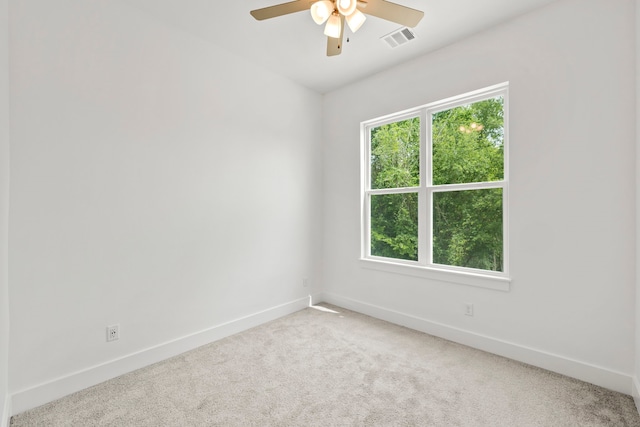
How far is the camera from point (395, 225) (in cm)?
334

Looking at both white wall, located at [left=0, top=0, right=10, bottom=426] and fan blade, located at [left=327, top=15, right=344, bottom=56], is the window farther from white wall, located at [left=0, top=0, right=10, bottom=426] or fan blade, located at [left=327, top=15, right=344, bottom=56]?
white wall, located at [left=0, top=0, right=10, bottom=426]

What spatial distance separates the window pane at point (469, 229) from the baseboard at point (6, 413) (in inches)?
125

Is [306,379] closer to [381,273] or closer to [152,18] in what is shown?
[381,273]

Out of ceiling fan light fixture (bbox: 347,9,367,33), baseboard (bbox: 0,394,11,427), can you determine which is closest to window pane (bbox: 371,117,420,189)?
ceiling fan light fixture (bbox: 347,9,367,33)

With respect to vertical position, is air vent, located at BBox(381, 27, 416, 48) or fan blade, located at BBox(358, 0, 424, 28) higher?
air vent, located at BBox(381, 27, 416, 48)

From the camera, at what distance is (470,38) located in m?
2.66

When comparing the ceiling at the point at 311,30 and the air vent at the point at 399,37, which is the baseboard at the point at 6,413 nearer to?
the ceiling at the point at 311,30

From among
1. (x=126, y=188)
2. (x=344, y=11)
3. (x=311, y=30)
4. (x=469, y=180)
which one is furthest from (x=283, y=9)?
(x=469, y=180)

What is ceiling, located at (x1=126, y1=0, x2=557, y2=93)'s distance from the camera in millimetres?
2258

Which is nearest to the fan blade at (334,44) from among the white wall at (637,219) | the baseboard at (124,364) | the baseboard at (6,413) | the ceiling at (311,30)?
the ceiling at (311,30)

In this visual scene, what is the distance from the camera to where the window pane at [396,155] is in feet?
10.4

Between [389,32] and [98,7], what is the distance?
2.16 meters

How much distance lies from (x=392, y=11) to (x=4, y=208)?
8.14ft

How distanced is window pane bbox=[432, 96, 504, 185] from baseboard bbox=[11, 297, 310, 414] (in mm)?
2314
